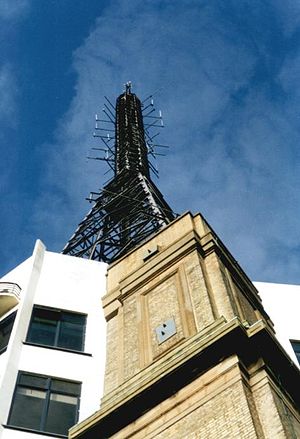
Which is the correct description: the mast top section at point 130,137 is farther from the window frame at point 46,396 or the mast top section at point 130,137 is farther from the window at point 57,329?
the window frame at point 46,396

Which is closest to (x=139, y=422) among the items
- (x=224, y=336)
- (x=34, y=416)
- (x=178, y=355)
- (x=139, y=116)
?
(x=178, y=355)

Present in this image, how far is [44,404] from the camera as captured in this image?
18.4 metres

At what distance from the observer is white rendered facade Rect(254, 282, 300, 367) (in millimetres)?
22984

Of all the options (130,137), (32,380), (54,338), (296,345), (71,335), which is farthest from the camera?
(130,137)

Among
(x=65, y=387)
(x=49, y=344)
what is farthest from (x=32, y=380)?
(x=49, y=344)

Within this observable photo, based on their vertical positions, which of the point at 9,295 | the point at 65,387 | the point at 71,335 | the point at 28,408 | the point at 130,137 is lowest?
Result: the point at 28,408

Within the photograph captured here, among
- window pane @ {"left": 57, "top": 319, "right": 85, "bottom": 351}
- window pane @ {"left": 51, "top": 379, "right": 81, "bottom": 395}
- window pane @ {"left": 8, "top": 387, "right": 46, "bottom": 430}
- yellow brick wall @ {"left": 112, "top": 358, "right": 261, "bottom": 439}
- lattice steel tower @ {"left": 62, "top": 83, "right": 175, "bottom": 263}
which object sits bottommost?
yellow brick wall @ {"left": 112, "top": 358, "right": 261, "bottom": 439}

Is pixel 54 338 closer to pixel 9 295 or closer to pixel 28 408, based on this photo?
pixel 9 295

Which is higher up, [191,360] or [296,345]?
[296,345]

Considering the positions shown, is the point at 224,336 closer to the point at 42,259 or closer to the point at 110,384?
the point at 110,384

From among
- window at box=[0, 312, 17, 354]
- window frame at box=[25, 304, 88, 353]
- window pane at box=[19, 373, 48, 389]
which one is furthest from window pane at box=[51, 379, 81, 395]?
window at box=[0, 312, 17, 354]

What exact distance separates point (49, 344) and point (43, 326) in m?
0.86

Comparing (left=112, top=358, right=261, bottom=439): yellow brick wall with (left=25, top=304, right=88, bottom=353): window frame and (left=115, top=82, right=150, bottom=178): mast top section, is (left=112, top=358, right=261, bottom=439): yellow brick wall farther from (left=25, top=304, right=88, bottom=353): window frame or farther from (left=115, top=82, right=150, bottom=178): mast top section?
(left=115, top=82, right=150, bottom=178): mast top section

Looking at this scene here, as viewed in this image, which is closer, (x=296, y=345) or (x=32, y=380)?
(x=32, y=380)
